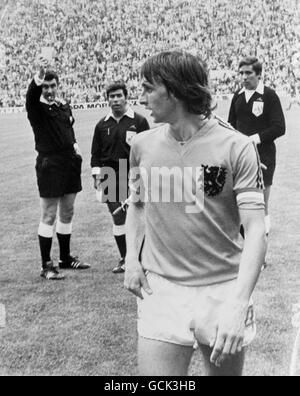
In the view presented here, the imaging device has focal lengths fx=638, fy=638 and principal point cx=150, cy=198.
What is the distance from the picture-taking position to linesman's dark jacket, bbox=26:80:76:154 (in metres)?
4.63

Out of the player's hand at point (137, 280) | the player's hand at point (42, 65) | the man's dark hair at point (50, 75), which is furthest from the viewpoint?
the man's dark hair at point (50, 75)

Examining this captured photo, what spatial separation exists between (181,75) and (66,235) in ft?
11.0

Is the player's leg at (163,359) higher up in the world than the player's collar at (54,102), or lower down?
lower down

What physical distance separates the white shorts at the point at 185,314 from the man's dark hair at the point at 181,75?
1.67 ft

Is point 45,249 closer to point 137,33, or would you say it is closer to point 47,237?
point 47,237

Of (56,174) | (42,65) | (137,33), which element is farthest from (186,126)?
(137,33)

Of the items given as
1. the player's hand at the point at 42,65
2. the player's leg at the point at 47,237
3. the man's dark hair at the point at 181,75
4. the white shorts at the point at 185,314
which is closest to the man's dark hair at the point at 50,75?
the player's hand at the point at 42,65

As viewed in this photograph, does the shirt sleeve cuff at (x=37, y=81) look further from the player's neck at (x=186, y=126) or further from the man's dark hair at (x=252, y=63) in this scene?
the player's neck at (x=186, y=126)

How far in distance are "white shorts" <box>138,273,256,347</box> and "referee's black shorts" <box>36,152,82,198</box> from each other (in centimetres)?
296

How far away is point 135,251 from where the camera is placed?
1.94 metres

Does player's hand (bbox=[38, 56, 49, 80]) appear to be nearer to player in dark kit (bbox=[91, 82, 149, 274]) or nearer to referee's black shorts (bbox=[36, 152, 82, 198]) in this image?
player in dark kit (bbox=[91, 82, 149, 274])

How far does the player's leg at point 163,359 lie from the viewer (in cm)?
176

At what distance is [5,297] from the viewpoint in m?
4.16

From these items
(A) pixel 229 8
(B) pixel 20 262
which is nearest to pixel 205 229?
(B) pixel 20 262
